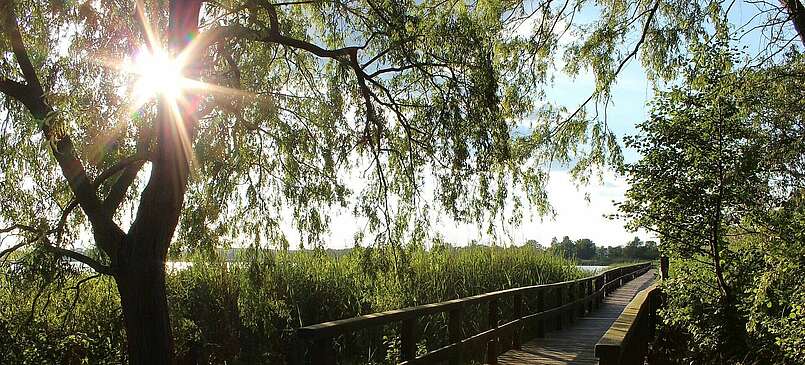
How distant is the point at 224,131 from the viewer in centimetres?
978

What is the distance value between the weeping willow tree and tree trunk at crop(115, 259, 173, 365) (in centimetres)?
2

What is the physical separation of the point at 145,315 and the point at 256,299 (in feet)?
13.9

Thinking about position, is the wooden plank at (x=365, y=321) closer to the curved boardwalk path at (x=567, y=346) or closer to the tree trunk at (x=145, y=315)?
the curved boardwalk path at (x=567, y=346)

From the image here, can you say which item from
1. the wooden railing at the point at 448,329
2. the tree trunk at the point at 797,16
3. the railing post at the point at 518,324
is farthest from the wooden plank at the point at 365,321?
the tree trunk at the point at 797,16

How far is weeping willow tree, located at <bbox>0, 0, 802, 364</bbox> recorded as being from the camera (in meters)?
9.62

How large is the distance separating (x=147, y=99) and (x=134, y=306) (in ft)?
9.07

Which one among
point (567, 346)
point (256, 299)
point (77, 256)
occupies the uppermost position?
point (77, 256)

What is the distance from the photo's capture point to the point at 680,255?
35.8ft

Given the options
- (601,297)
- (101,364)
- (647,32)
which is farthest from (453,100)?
(601,297)

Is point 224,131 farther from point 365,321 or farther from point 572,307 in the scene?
point 572,307

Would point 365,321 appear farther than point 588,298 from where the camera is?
No

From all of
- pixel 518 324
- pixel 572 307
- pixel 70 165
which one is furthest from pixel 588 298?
pixel 70 165

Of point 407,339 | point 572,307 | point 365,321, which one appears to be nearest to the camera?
point 365,321

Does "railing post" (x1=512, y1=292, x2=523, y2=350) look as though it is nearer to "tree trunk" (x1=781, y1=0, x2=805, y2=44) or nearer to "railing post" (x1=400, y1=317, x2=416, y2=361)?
"railing post" (x1=400, y1=317, x2=416, y2=361)
